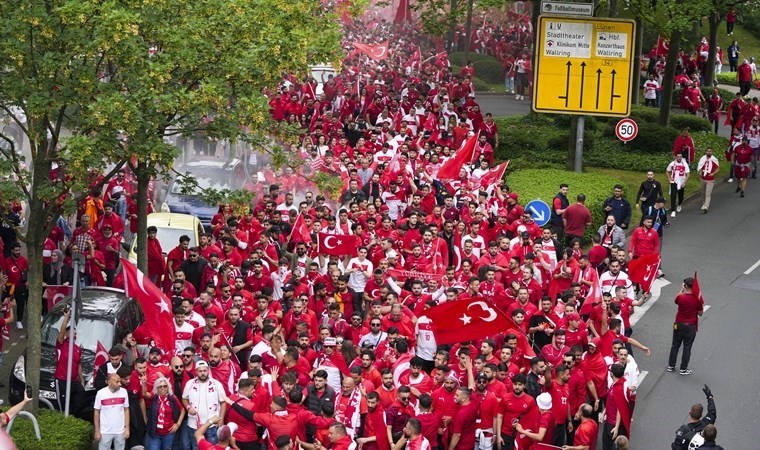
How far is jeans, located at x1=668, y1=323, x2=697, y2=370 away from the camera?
18.2 meters

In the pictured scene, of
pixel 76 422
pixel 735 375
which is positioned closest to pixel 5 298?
pixel 76 422

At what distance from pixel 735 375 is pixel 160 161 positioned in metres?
8.56

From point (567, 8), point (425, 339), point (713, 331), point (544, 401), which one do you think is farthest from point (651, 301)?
point (544, 401)

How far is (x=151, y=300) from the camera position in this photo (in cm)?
1586

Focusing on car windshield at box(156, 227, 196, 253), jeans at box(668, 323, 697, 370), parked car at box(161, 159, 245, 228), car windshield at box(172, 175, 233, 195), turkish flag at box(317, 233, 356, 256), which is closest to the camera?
jeans at box(668, 323, 697, 370)

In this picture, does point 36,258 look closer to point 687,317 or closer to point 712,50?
point 687,317

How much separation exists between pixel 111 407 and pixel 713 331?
10.3 meters

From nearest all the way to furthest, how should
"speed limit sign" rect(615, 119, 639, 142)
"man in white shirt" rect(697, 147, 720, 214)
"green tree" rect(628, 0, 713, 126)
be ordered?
"man in white shirt" rect(697, 147, 720, 214) < "speed limit sign" rect(615, 119, 639, 142) < "green tree" rect(628, 0, 713, 126)

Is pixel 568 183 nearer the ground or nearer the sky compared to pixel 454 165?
nearer the ground

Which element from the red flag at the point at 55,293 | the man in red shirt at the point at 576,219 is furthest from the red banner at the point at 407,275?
the man in red shirt at the point at 576,219

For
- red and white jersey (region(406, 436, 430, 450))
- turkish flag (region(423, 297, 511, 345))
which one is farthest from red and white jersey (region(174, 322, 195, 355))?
red and white jersey (region(406, 436, 430, 450))

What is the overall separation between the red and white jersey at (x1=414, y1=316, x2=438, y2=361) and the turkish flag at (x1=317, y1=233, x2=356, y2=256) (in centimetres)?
362

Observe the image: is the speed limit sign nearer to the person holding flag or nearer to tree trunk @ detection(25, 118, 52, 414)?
the person holding flag

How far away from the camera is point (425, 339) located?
54.5 ft
